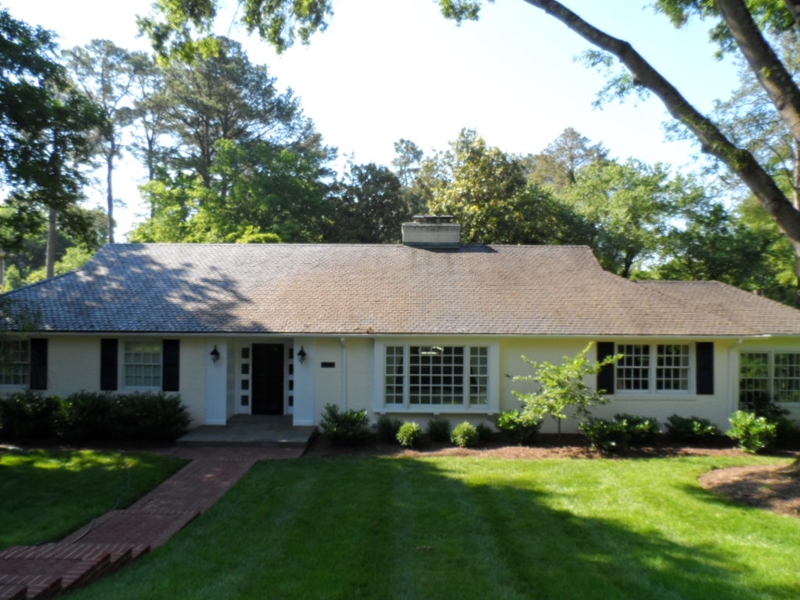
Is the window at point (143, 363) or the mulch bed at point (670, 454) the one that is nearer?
the mulch bed at point (670, 454)

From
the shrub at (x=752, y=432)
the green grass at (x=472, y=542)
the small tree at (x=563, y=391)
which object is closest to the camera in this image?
the green grass at (x=472, y=542)

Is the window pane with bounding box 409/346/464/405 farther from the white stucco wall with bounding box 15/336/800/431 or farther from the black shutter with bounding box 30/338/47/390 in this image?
the black shutter with bounding box 30/338/47/390

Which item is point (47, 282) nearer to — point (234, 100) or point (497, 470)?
point (497, 470)

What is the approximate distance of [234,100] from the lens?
36.1m

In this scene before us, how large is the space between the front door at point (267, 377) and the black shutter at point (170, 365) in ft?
6.83

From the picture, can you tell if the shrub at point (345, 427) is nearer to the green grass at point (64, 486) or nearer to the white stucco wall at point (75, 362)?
the green grass at point (64, 486)

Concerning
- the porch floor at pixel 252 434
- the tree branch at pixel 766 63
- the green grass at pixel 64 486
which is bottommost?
the green grass at pixel 64 486

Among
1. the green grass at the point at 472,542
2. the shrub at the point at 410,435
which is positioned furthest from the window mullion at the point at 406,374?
the green grass at the point at 472,542

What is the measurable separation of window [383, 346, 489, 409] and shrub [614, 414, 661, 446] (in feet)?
10.8

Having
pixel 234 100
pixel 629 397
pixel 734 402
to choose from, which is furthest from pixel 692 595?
pixel 234 100

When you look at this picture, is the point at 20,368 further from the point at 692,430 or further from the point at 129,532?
the point at 692,430

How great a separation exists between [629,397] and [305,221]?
75.1 feet

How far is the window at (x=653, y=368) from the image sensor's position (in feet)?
51.1

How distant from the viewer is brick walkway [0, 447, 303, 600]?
6289 mm
